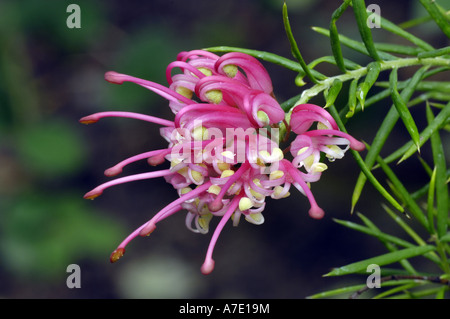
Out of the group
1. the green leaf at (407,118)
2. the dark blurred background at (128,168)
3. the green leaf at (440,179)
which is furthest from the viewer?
the dark blurred background at (128,168)

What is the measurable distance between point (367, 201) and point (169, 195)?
67cm

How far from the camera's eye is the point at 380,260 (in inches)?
22.7

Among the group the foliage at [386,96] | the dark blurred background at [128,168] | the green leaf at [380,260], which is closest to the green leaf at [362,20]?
the foliage at [386,96]

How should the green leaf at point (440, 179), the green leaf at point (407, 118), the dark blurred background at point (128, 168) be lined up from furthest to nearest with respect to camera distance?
the dark blurred background at point (128, 168), the green leaf at point (440, 179), the green leaf at point (407, 118)

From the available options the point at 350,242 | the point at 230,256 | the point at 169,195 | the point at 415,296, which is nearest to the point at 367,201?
the point at 350,242

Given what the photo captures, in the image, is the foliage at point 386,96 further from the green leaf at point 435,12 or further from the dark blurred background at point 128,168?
the dark blurred background at point 128,168

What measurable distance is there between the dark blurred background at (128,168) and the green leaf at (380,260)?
951 mm

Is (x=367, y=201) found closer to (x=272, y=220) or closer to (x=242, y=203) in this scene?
(x=272, y=220)

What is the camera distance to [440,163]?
61 centimetres

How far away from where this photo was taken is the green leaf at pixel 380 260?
1.81 ft

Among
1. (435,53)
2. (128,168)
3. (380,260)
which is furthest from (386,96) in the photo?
(128,168)

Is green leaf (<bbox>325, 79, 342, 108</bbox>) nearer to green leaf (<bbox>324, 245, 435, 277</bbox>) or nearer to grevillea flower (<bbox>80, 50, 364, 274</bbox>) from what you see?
grevillea flower (<bbox>80, 50, 364, 274</bbox>)

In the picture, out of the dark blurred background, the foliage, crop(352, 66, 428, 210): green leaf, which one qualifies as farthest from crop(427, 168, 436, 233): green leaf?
the dark blurred background

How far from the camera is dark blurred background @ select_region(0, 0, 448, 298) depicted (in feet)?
5.11
